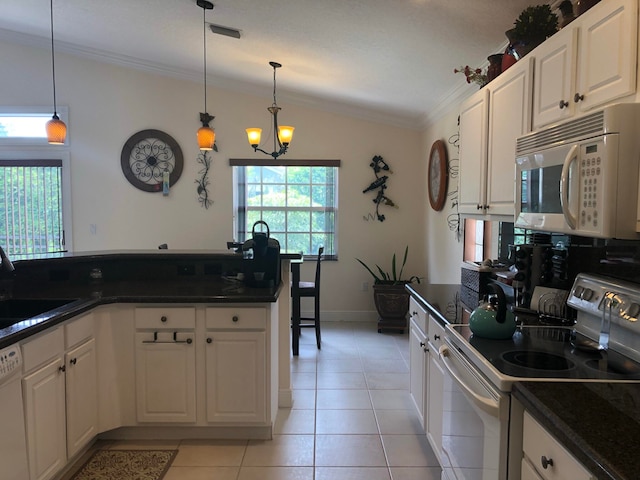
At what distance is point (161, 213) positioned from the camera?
5637 millimetres

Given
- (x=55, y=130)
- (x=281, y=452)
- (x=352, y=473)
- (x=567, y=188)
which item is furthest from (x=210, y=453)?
(x=55, y=130)

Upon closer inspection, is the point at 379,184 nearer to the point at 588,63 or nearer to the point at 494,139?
the point at 494,139

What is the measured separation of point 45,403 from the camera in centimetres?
211

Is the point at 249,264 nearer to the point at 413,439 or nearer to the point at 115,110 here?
the point at 413,439

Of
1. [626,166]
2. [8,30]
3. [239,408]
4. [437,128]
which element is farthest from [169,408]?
[8,30]

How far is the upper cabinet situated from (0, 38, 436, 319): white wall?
370 centimetres

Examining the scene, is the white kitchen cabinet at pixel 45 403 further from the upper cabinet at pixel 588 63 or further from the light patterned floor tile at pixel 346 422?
the upper cabinet at pixel 588 63

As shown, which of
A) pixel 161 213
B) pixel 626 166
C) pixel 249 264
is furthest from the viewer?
pixel 161 213

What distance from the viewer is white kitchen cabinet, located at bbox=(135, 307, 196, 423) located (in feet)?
8.68

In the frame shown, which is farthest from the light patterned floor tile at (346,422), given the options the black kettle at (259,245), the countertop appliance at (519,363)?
the black kettle at (259,245)

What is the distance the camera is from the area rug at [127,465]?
2.42m

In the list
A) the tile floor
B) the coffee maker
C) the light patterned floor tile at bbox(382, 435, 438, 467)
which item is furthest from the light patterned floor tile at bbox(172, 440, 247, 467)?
the coffee maker

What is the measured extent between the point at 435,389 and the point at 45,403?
187 cm

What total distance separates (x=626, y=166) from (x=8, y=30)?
20.6ft
